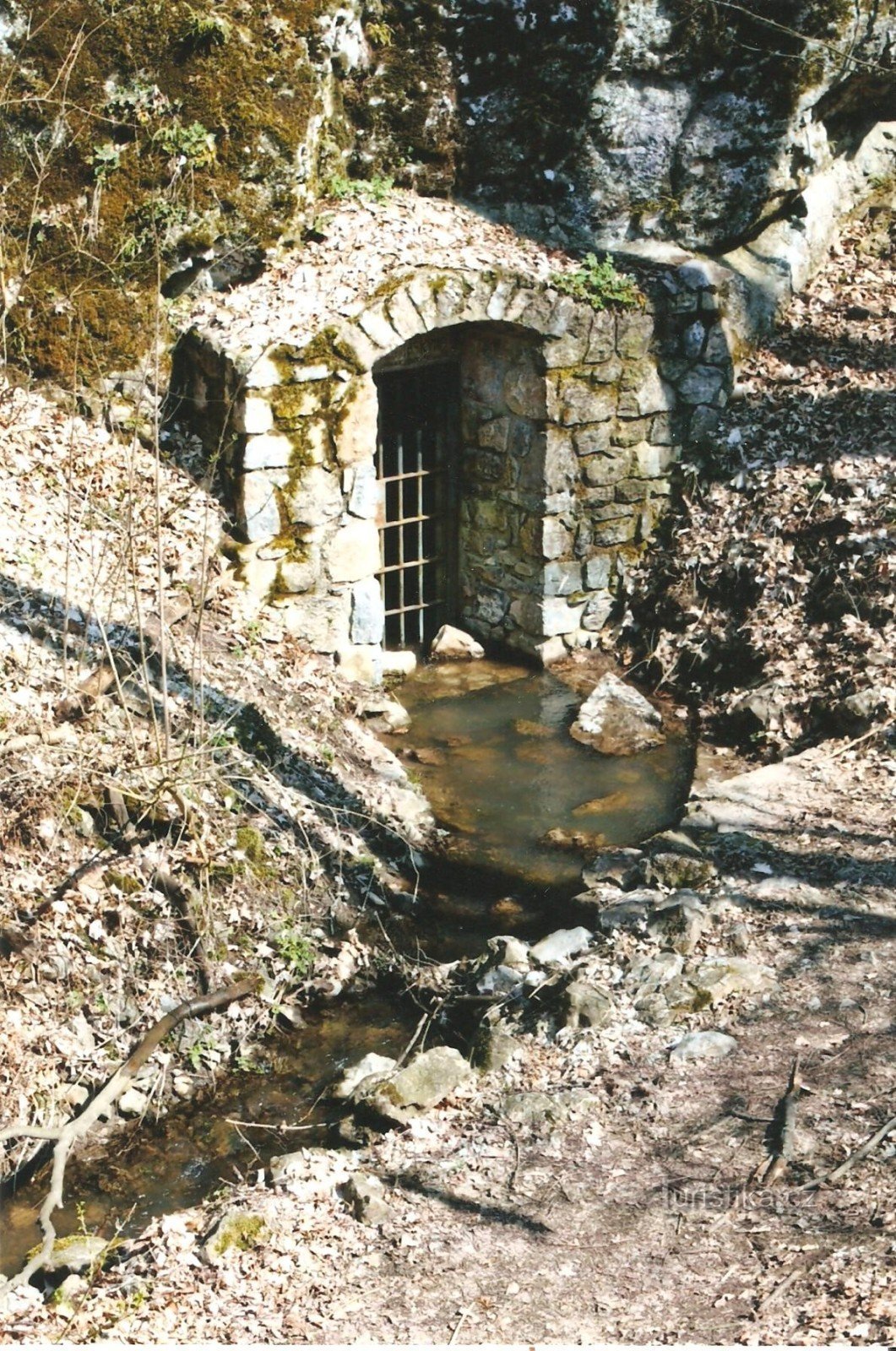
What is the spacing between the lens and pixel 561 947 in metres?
5.88

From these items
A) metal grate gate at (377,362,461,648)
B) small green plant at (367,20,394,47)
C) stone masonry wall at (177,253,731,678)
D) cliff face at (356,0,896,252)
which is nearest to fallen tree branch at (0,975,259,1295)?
stone masonry wall at (177,253,731,678)

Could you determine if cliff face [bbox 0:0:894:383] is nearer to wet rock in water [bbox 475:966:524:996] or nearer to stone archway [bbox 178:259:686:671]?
stone archway [bbox 178:259:686:671]

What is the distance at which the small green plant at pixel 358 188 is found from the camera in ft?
28.4

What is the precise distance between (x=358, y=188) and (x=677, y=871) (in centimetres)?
487

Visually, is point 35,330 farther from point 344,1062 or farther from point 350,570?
point 344,1062

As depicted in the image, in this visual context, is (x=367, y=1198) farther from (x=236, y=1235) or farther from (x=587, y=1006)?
(x=587, y=1006)

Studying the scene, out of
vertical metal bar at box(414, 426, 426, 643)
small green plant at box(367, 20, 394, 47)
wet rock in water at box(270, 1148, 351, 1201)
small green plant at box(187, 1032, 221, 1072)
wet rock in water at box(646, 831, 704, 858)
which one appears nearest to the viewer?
wet rock in water at box(270, 1148, 351, 1201)

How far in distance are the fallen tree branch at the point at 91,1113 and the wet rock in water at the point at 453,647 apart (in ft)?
12.3

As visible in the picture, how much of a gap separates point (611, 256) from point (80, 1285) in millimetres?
7028

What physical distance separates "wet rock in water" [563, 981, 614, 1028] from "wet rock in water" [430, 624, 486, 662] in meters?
4.14

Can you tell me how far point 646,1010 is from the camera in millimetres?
5316

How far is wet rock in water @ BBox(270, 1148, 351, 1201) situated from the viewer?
15.0ft

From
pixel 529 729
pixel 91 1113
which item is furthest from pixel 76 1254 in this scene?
pixel 529 729

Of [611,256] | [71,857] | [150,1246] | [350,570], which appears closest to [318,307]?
[350,570]
